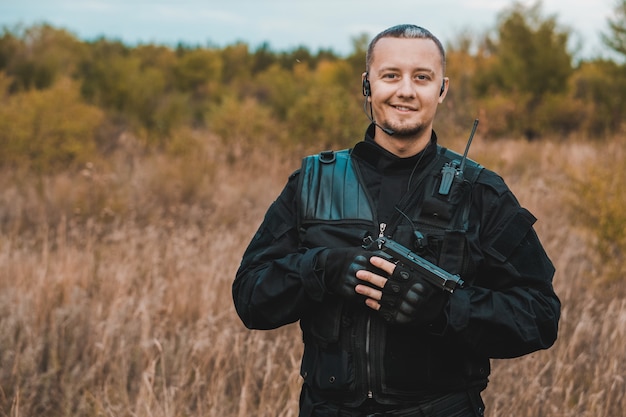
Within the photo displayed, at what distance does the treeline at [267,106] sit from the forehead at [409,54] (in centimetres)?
397

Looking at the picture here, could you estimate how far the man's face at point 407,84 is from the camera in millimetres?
1803

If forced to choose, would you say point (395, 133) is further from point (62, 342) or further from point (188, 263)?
point (188, 263)

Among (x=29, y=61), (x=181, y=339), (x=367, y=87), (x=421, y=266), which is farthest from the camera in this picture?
(x=29, y=61)

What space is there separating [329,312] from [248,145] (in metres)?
9.50

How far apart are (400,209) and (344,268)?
0.26 meters

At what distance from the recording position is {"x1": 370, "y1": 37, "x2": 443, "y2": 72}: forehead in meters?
1.81

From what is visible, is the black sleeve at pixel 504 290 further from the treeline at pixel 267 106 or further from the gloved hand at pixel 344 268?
the treeline at pixel 267 106

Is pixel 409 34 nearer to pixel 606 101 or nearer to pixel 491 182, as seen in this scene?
pixel 491 182

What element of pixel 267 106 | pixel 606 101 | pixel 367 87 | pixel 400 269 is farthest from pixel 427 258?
pixel 606 101

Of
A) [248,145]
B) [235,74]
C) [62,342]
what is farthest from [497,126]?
[235,74]

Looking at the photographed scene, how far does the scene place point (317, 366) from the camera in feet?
5.78

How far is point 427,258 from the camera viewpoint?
1727 millimetres

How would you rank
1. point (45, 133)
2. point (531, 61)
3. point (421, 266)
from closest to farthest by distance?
1. point (421, 266)
2. point (45, 133)
3. point (531, 61)

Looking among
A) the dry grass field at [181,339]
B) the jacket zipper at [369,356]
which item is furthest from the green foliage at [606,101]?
the jacket zipper at [369,356]
